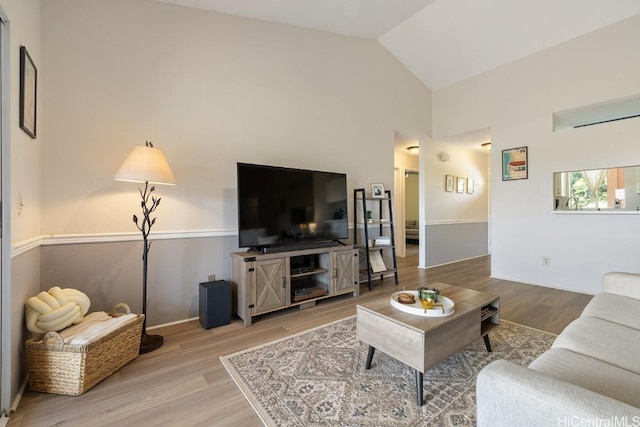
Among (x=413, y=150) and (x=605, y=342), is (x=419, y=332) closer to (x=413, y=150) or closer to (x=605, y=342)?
(x=605, y=342)

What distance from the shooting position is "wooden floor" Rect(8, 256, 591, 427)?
4.86 ft

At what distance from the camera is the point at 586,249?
358 centimetres

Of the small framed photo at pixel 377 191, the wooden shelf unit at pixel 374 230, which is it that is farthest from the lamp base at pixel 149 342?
the small framed photo at pixel 377 191

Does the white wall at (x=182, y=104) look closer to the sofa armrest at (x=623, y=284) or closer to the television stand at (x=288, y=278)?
the television stand at (x=288, y=278)

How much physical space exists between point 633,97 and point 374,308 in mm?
4037

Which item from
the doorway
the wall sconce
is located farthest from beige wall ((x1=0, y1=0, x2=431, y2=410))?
the doorway

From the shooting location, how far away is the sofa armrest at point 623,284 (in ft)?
5.96

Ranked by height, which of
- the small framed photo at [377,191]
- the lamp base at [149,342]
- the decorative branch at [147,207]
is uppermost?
the small framed photo at [377,191]

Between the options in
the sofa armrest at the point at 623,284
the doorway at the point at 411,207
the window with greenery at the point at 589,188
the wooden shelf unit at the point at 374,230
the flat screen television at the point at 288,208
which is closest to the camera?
the sofa armrest at the point at 623,284

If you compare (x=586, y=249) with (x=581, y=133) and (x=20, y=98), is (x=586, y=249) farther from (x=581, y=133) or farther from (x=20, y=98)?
(x=20, y=98)

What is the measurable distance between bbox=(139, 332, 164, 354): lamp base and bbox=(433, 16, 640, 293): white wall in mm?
4541

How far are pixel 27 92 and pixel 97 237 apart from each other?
109 centimetres

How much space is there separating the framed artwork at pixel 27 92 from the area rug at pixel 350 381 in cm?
199

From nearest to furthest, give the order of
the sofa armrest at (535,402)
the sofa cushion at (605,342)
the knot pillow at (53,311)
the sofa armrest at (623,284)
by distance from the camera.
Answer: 1. the sofa armrest at (535,402)
2. the sofa cushion at (605,342)
3. the knot pillow at (53,311)
4. the sofa armrest at (623,284)
